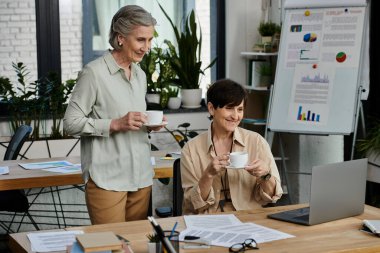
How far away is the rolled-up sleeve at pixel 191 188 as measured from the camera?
3281 millimetres

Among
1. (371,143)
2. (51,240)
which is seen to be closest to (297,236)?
(51,240)

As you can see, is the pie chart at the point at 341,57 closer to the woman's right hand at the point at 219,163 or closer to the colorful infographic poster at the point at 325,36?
the colorful infographic poster at the point at 325,36

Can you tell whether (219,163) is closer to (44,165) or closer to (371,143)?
(44,165)

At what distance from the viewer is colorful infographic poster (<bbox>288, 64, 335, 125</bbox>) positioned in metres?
5.54

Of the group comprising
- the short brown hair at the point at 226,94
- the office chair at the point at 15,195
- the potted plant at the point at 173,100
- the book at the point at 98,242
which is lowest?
the office chair at the point at 15,195

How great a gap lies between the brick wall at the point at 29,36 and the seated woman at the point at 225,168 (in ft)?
10.5

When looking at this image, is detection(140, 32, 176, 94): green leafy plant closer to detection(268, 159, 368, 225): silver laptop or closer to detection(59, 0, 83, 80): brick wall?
detection(59, 0, 83, 80): brick wall

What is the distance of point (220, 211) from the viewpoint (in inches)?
133

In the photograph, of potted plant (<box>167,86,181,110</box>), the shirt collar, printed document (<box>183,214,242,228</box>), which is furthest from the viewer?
potted plant (<box>167,86,181,110</box>)

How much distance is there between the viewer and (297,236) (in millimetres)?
2871

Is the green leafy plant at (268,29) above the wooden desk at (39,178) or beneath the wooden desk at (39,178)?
above

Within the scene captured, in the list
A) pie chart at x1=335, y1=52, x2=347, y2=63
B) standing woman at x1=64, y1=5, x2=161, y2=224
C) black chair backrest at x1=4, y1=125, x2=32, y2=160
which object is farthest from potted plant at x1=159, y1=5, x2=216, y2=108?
standing woman at x1=64, y1=5, x2=161, y2=224

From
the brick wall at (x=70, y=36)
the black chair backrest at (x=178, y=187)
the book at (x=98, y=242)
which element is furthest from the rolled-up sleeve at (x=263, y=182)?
the brick wall at (x=70, y=36)

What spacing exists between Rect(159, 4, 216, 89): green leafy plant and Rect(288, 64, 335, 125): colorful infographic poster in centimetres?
121
